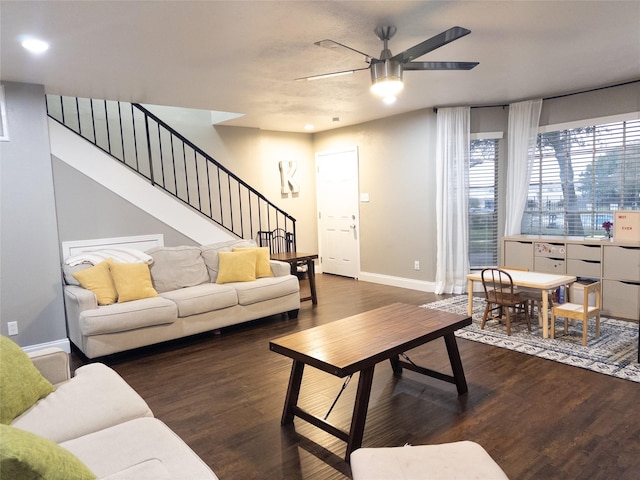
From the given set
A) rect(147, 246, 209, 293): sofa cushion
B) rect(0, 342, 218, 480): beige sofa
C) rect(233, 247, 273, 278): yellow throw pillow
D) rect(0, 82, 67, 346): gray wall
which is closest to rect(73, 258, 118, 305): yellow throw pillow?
rect(0, 82, 67, 346): gray wall

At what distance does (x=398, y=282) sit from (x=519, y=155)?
2417 millimetres

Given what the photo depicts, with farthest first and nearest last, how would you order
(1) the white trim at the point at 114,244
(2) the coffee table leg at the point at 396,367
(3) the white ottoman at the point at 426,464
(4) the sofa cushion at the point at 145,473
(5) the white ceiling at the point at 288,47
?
1. (1) the white trim at the point at 114,244
2. (2) the coffee table leg at the point at 396,367
3. (5) the white ceiling at the point at 288,47
4. (3) the white ottoman at the point at 426,464
5. (4) the sofa cushion at the point at 145,473

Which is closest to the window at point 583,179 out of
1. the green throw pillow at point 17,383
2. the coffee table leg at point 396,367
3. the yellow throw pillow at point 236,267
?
the coffee table leg at point 396,367

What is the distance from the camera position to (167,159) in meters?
6.11

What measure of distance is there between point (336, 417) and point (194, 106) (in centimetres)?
390

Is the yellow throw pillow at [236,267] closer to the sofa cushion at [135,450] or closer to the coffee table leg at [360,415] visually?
the coffee table leg at [360,415]

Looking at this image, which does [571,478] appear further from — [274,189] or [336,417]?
[274,189]

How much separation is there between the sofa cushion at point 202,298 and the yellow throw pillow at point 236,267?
184 mm

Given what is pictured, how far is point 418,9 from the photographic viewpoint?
2.65 m

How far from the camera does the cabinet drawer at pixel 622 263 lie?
14.6 feet

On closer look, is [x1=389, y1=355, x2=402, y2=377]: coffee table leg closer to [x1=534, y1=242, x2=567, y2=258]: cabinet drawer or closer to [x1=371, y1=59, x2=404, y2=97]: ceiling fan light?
[x1=371, y1=59, x2=404, y2=97]: ceiling fan light

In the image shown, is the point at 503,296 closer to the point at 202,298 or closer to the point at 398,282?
the point at 398,282

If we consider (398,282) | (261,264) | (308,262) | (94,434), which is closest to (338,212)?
(398,282)

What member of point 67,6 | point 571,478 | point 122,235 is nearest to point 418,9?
point 67,6
